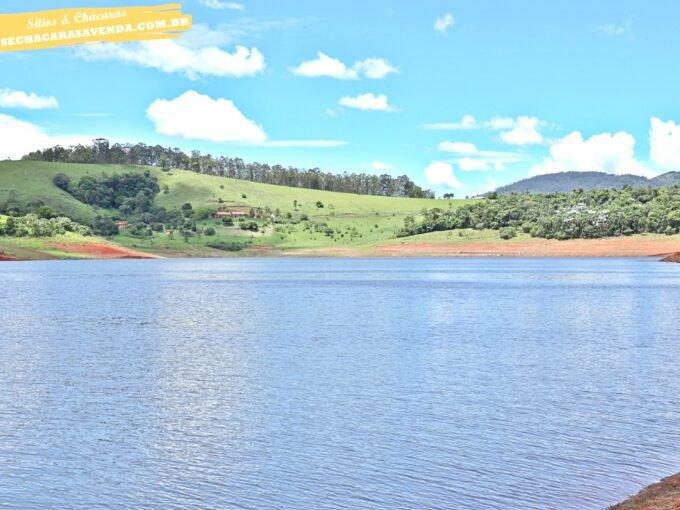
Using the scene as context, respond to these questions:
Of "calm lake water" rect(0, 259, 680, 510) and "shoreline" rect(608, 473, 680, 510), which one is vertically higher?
"shoreline" rect(608, 473, 680, 510)

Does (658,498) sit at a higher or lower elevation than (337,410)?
higher

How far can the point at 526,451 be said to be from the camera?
24266 mm

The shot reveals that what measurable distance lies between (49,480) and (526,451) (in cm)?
1269

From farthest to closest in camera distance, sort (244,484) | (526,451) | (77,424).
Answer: (77,424)
(526,451)
(244,484)

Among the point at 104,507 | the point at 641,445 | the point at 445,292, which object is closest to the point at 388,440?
the point at 641,445

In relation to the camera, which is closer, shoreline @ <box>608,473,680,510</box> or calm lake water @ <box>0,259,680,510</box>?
shoreline @ <box>608,473,680,510</box>

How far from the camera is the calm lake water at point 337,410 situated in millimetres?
21141

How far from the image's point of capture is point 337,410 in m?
30.1

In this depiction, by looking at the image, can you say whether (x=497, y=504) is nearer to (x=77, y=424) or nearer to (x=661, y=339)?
(x=77, y=424)

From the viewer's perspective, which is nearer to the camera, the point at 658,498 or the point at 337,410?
the point at 658,498

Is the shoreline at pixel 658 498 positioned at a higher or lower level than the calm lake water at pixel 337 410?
higher

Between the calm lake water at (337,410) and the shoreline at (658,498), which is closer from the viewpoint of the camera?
the shoreline at (658,498)

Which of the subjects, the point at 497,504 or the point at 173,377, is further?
the point at 173,377

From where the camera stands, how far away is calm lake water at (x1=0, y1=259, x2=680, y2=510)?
21.1 m
